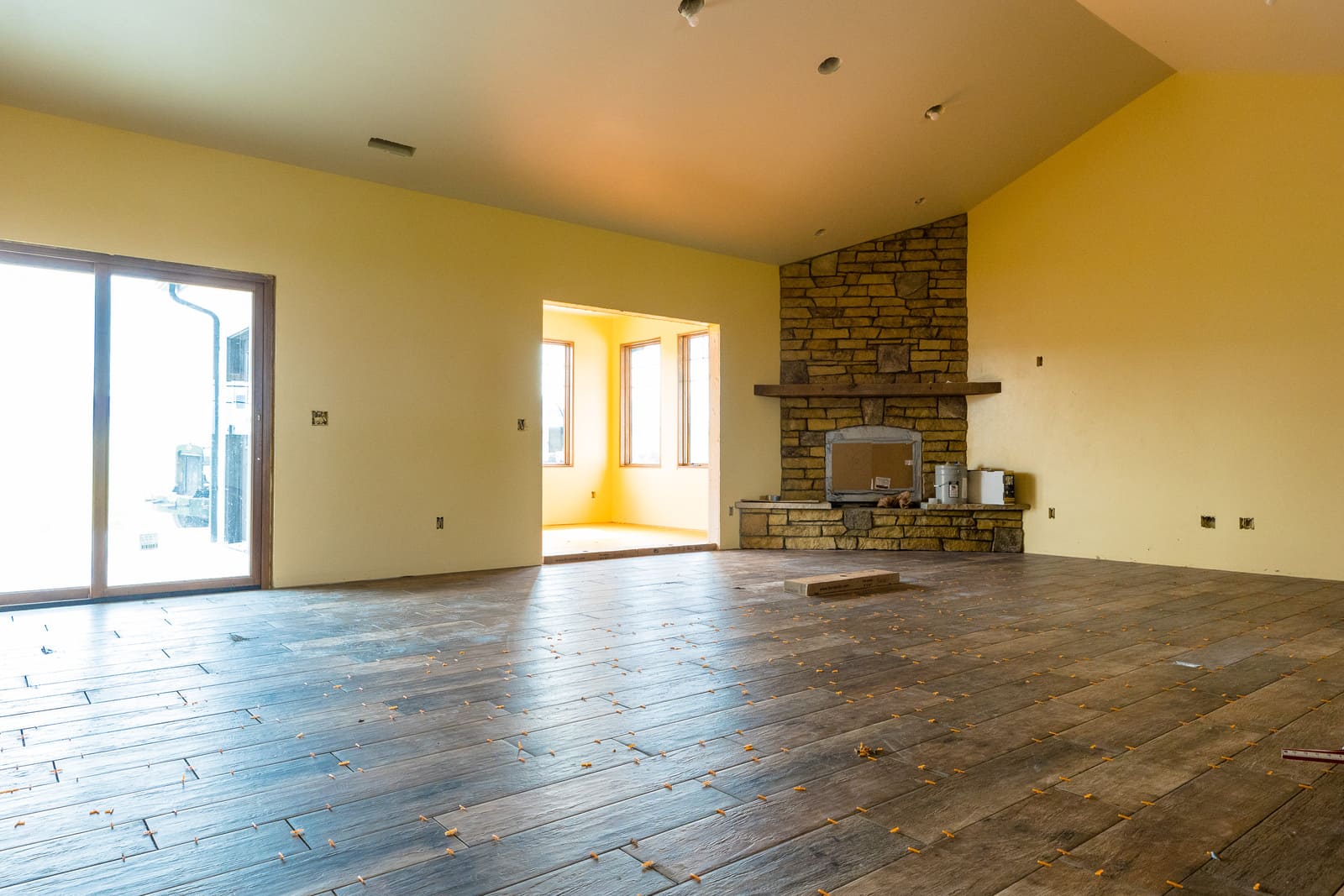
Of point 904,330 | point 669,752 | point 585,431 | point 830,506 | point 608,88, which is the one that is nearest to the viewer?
point 669,752

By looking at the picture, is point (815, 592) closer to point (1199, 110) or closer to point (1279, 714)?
point (1279, 714)

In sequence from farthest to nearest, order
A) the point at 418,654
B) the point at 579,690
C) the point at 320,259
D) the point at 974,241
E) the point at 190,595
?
the point at 974,241
the point at 320,259
the point at 190,595
the point at 418,654
the point at 579,690

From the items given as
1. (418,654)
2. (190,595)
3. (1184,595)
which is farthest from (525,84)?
(1184,595)

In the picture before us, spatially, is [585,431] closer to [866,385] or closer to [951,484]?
[866,385]

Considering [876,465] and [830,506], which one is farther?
[876,465]

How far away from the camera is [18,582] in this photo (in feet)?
16.1

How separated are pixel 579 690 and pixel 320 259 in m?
4.11

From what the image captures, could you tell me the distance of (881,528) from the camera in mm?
8219

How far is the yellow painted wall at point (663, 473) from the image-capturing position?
10.3m

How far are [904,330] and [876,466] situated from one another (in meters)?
1.41

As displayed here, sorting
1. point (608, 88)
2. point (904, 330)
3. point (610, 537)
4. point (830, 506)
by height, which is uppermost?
point (608, 88)

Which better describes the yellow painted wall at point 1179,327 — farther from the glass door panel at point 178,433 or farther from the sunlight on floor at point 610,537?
the glass door panel at point 178,433

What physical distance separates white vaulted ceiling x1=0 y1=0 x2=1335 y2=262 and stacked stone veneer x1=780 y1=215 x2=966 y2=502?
1.09 meters

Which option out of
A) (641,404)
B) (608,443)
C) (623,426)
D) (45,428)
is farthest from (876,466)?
(45,428)
